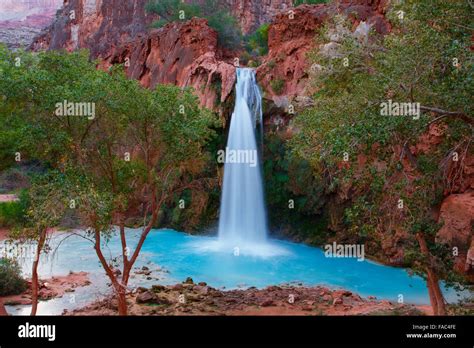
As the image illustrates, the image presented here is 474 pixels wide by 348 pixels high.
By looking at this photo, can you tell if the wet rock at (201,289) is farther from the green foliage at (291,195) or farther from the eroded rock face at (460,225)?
the green foliage at (291,195)

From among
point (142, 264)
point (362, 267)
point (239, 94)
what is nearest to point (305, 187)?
point (362, 267)

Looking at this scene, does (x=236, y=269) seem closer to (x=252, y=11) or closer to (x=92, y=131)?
(x=92, y=131)

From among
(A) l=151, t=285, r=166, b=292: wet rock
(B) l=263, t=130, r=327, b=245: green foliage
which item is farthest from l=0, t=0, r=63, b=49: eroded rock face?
(A) l=151, t=285, r=166, b=292: wet rock

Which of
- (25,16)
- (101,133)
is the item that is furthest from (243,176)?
(25,16)

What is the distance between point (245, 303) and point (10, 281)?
8.67m

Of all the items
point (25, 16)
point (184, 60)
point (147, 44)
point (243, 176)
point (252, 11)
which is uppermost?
point (25, 16)

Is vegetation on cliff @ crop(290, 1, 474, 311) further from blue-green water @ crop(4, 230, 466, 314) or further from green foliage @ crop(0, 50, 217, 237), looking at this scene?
blue-green water @ crop(4, 230, 466, 314)

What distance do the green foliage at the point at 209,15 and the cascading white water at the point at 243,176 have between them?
994cm

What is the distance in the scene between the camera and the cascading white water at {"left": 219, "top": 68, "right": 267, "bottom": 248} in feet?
86.6

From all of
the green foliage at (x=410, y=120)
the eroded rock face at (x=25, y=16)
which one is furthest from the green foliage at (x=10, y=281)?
the eroded rock face at (x=25, y=16)

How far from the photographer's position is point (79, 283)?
653 inches

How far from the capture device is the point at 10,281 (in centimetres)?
1470

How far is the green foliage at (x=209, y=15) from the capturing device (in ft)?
118

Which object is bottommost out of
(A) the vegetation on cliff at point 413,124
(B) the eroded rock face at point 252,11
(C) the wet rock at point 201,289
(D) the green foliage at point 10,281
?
(C) the wet rock at point 201,289
